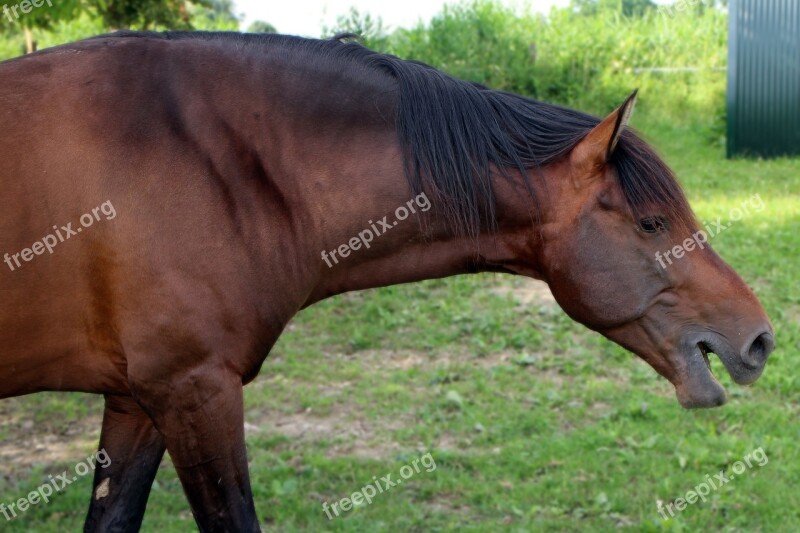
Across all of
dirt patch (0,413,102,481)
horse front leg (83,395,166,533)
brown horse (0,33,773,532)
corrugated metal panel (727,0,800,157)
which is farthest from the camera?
corrugated metal panel (727,0,800,157)

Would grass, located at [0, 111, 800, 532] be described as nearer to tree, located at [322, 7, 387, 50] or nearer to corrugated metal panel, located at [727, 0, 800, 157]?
tree, located at [322, 7, 387, 50]

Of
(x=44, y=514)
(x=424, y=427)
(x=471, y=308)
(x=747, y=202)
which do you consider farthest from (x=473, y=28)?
(x=44, y=514)

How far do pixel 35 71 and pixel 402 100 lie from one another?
113 centimetres

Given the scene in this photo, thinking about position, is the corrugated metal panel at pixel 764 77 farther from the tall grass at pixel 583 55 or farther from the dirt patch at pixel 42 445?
the dirt patch at pixel 42 445

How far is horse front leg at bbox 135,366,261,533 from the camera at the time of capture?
2.60 m

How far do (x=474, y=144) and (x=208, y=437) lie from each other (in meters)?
1.22

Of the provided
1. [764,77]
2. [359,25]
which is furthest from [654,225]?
[764,77]

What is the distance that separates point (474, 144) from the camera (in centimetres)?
284

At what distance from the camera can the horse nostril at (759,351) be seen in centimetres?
279

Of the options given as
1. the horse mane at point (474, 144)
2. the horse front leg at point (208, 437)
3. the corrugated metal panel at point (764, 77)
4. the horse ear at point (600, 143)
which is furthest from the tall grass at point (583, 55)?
the horse front leg at point (208, 437)

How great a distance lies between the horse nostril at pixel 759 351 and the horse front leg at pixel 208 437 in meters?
1.58

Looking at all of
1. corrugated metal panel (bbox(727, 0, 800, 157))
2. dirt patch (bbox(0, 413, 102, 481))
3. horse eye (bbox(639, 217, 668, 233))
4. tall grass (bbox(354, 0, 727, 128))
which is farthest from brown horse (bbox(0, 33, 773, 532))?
tall grass (bbox(354, 0, 727, 128))

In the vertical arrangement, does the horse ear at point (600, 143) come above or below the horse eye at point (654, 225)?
above

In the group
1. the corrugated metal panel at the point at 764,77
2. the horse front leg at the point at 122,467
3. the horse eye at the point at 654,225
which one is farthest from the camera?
the corrugated metal panel at the point at 764,77
